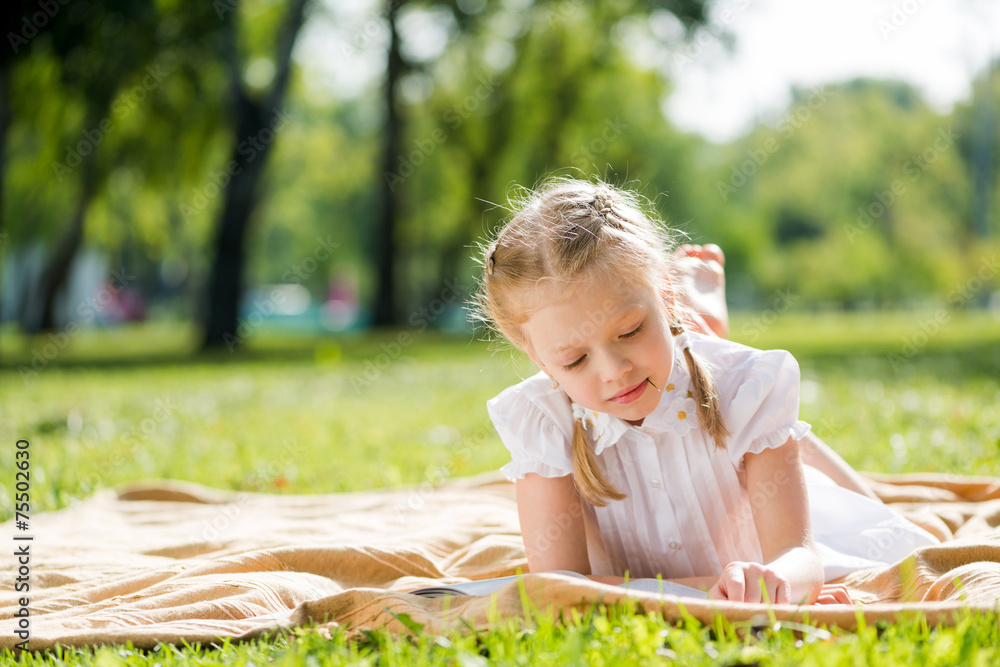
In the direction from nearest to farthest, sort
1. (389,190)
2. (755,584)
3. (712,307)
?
(755,584) < (712,307) < (389,190)

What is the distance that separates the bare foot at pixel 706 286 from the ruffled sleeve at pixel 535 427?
37.3 inches

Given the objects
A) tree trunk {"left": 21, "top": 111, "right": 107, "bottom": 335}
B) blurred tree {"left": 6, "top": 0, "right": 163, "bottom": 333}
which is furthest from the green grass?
tree trunk {"left": 21, "top": 111, "right": 107, "bottom": 335}

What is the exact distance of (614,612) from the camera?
7.17ft

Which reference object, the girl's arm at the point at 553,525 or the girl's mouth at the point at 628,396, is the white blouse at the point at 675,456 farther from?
the girl's mouth at the point at 628,396

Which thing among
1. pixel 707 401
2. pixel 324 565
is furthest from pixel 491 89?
pixel 707 401

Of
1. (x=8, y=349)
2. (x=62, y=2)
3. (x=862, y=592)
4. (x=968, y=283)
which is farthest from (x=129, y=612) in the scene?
(x=968, y=283)

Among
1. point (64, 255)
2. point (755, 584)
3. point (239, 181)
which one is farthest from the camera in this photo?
point (64, 255)

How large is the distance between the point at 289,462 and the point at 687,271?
328 centimetres

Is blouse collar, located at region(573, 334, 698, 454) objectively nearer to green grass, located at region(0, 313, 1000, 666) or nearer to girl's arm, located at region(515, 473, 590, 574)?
girl's arm, located at region(515, 473, 590, 574)

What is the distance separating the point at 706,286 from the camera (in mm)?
3729

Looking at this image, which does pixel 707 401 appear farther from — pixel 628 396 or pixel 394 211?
pixel 394 211

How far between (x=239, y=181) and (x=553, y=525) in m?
15.2

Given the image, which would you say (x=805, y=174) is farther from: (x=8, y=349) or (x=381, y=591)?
(x=381, y=591)

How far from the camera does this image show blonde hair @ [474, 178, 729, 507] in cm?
245
